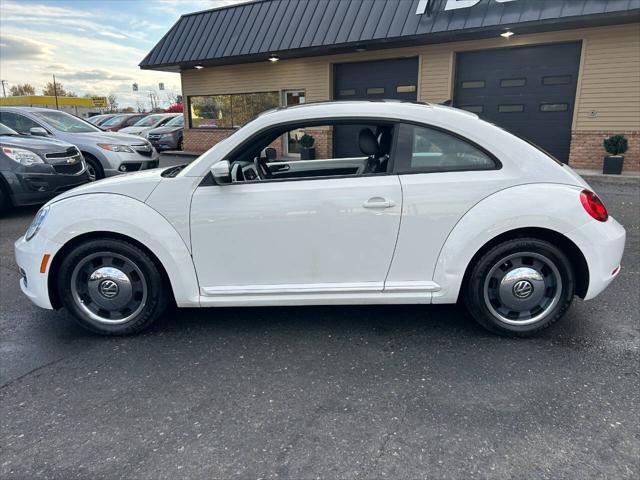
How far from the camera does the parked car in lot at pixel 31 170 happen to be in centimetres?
721

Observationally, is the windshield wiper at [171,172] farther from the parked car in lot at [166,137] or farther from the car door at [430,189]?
the parked car in lot at [166,137]

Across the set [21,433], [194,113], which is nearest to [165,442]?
[21,433]

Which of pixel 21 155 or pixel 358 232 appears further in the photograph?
pixel 21 155

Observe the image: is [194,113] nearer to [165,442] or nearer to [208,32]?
[208,32]

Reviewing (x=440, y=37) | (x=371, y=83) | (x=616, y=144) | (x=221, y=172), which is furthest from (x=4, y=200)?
(x=616, y=144)

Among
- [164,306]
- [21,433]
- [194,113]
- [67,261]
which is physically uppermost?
[194,113]

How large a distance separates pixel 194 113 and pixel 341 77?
6.83m

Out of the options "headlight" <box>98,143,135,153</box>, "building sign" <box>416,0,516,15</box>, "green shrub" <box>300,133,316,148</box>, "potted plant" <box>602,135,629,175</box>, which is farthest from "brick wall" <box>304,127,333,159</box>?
"potted plant" <box>602,135,629,175</box>

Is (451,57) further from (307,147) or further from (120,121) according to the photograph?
(120,121)

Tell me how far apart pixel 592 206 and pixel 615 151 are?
9360 mm

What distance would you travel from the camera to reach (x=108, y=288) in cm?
339

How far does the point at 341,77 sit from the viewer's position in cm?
1505

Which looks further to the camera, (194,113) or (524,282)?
(194,113)

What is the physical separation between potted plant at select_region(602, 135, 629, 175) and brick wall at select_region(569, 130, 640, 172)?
1.36 feet
